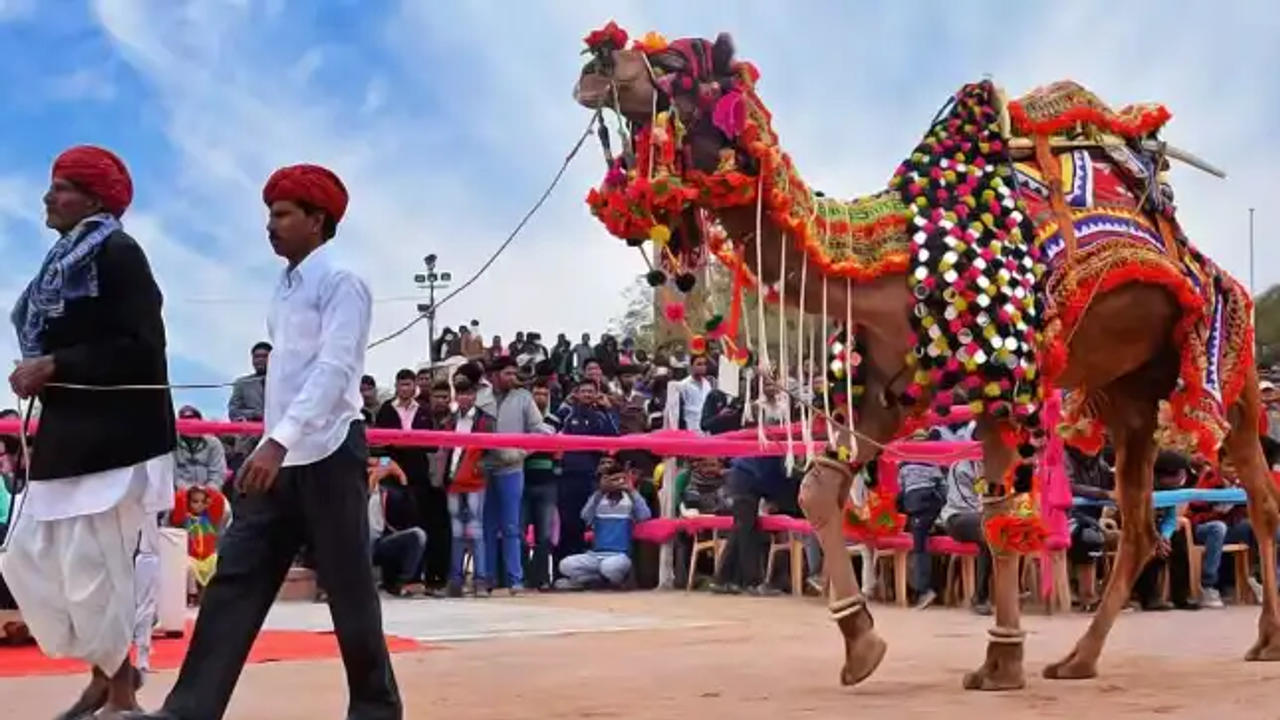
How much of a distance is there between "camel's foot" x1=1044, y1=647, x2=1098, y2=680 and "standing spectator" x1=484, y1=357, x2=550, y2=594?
7.15 m

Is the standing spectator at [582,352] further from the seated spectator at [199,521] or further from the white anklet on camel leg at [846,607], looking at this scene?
the white anklet on camel leg at [846,607]

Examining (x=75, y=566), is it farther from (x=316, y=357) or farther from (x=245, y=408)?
(x=245, y=408)

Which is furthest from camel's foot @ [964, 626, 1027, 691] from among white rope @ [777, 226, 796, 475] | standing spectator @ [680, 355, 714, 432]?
standing spectator @ [680, 355, 714, 432]

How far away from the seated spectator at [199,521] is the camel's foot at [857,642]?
6216 mm

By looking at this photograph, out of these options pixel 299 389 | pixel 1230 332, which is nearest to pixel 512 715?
pixel 299 389

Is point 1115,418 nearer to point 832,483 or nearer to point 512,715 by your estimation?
point 832,483

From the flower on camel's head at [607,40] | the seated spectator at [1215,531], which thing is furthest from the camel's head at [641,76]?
the seated spectator at [1215,531]

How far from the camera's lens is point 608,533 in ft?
48.3

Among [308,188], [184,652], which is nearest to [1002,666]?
[308,188]

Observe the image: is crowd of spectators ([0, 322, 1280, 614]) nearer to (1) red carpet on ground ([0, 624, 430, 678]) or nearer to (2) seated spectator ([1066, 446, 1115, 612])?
(2) seated spectator ([1066, 446, 1115, 612])

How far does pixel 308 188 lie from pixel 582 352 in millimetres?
17222

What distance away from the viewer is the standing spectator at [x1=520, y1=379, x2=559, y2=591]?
46.1 feet

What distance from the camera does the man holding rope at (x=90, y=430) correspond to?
5230 mm

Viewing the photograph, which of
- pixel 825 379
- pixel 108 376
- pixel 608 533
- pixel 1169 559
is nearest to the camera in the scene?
pixel 108 376
